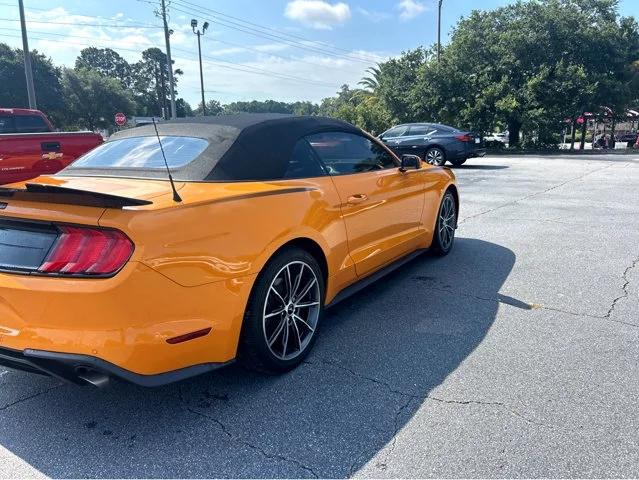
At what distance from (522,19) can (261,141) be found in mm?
29138

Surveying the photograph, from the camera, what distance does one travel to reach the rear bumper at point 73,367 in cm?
224

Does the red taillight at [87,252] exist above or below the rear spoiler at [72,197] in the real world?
below

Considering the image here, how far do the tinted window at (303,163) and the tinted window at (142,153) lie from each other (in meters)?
0.58

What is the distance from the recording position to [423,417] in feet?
8.55

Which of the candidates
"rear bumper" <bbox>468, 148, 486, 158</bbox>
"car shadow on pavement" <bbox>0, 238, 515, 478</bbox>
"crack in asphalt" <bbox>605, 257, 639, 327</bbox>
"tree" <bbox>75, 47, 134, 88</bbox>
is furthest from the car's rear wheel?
"tree" <bbox>75, 47, 134, 88</bbox>

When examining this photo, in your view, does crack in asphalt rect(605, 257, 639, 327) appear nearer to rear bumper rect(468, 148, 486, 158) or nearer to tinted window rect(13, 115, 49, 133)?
rear bumper rect(468, 148, 486, 158)

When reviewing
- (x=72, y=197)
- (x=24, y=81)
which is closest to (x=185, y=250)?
(x=72, y=197)

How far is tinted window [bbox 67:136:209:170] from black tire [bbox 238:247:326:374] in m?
0.87

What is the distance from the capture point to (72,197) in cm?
237

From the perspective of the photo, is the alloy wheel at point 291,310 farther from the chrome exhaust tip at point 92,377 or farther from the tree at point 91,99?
the tree at point 91,99

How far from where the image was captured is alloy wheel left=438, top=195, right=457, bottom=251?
544 centimetres

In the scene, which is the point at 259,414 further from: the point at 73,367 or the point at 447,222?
the point at 447,222

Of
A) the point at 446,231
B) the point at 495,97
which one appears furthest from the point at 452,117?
the point at 446,231

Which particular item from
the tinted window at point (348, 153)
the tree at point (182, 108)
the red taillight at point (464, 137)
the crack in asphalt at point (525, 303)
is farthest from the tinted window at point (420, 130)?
the tree at point (182, 108)
